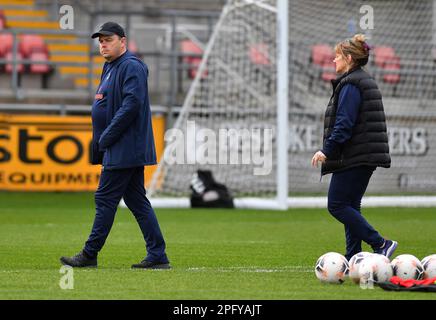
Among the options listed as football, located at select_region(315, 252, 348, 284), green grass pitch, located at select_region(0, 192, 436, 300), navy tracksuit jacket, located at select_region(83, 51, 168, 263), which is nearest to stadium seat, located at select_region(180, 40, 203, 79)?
green grass pitch, located at select_region(0, 192, 436, 300)

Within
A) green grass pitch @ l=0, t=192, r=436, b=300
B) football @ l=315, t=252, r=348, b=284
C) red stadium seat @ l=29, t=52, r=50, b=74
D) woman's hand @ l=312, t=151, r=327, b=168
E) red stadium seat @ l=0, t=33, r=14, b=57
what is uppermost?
red stadium seat @ l=0, t=33, r=14, b=57

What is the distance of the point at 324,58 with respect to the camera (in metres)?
21.9

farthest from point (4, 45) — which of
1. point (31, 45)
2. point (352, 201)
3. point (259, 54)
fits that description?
point (352, 201)

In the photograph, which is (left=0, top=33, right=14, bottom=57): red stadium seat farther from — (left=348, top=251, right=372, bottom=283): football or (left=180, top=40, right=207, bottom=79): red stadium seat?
(left=348, top=251, right=372, bottom=283): football

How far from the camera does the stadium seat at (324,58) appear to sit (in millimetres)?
21688

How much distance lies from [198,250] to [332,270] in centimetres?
320

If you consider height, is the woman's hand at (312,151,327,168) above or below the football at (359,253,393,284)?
above

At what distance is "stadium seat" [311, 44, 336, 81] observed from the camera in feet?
71.2

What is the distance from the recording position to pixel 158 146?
72.3 feet

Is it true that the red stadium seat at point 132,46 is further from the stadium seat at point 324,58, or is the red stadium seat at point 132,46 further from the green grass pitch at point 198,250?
the green grass pitch at point 198,250

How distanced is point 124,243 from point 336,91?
3.79m

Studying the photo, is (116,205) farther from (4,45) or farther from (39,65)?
(4,45)

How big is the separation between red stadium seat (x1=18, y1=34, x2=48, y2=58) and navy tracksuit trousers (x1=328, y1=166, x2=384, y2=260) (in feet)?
53.5
